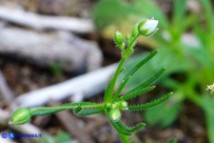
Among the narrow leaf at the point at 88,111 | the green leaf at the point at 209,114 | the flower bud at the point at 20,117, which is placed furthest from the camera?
the green leaf at the point at 209,114

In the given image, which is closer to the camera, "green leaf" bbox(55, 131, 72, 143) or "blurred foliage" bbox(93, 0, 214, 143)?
"green leaf" bbox(55, 131, 72, 143)

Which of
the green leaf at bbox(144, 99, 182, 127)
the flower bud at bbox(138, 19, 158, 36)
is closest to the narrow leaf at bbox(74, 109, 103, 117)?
the flower bud at bbox(138, 19, 158, 36)

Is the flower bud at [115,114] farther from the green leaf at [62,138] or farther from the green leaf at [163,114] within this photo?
the green leaf at [163,114]

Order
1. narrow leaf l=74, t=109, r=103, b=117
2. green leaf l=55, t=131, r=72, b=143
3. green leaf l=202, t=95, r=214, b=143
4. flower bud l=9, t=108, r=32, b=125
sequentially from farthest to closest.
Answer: green leaf l=202, t=95, r=214, b=143, green leaf l=55, t=131, r=72, b=143, narrow leaf l=74, t=109, r=103, b=117, flower bud l=9, t=108, r=32, b=125

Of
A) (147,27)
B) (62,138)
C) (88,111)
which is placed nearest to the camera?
(147,27)

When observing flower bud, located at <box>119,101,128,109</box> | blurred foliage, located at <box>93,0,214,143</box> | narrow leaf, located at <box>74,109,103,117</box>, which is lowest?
flower bud, located at <box>119,101,128,109</box>

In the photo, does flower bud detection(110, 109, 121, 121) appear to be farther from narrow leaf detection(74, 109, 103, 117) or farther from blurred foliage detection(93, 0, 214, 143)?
blurred foliage detection(93, 0, 214, 143)

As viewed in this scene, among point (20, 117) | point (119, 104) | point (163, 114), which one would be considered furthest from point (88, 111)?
point (163, 114)

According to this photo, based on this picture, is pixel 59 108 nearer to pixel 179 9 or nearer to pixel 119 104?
pixel 119 104

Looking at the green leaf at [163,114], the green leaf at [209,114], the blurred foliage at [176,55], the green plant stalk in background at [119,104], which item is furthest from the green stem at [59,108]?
the green leaf at [209,114]
